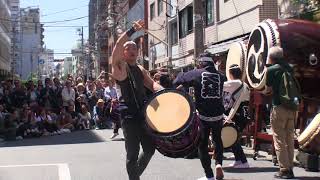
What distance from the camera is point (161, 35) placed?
140 ft

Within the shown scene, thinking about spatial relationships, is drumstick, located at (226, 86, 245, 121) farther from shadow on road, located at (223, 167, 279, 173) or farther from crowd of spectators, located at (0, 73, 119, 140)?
crowd of spectators, located at (0, 73, 119, 140)

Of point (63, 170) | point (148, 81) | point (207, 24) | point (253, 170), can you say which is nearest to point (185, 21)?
point (207, 24)

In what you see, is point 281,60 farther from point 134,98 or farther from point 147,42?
point 147,42

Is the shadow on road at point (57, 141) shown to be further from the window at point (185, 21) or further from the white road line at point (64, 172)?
the window at point (185, 21)

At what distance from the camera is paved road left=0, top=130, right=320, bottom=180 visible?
9391 millimetres

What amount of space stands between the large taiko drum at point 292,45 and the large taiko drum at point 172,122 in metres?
3.68

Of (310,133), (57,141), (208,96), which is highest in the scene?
(208,96)

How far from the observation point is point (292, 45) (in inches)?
423

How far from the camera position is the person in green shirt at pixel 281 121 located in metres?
8.84

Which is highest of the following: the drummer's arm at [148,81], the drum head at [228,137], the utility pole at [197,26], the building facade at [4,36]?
the building facade at [4,36]

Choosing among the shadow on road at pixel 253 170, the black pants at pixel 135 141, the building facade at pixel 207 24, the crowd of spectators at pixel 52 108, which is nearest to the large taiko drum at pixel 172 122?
the black pants at pixel 135 141

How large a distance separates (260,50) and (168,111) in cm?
458

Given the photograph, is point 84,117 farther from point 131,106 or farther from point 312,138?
point 131,106

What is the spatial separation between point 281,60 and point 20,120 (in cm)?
1160
